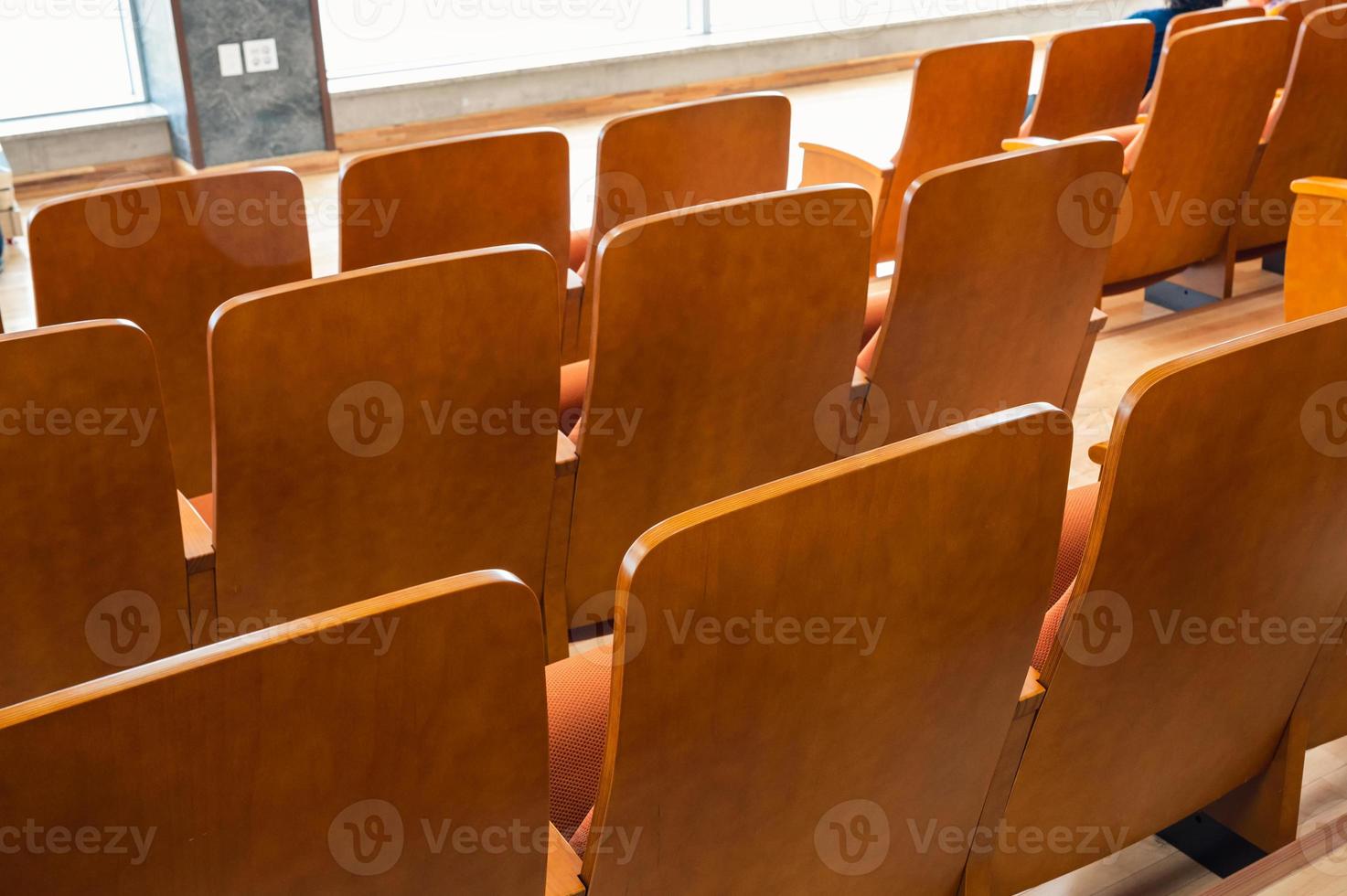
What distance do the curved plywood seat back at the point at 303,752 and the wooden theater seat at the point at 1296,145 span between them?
1.74 m

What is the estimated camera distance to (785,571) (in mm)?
619

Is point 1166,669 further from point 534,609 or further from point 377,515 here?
point 377,515

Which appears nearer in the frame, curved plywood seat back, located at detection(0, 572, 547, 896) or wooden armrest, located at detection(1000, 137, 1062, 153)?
curved plywood seat back, located at detection(0, 572, 547, 896)

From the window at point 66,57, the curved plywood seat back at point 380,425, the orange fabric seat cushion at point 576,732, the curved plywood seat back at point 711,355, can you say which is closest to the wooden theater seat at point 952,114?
the curved plywood seat back at point 711,355

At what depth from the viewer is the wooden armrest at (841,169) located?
197cm

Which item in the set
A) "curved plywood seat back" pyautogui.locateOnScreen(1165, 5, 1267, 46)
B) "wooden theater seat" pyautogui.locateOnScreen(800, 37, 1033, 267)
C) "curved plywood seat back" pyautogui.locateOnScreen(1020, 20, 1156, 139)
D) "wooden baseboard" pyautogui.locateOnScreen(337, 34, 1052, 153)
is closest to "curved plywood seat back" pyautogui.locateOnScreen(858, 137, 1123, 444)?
A: "wooden theater seat" pyautogui.locateOnScreen(800, 37, 1033, 267)

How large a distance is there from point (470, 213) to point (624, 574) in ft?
2.85

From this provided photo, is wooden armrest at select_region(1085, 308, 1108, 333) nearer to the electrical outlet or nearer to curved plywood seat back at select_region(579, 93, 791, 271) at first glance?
curved plywood seat back at select_region(579, 93, 791, 271)

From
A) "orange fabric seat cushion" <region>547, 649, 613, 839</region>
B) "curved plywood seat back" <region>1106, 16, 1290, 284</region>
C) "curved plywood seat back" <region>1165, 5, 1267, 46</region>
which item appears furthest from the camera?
"curved plywood seat back" <region>1165, 5, 1267, 46</region>

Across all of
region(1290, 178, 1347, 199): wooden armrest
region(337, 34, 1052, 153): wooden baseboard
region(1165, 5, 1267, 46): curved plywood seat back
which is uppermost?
region(1165, 5, 1267, 46): curved plywood seat back

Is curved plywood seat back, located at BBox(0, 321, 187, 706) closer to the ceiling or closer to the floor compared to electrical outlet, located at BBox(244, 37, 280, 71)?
closer to the floor

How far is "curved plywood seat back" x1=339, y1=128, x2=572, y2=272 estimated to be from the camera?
1.32 m

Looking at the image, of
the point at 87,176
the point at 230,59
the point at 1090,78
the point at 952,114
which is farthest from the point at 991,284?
the point at 87,176

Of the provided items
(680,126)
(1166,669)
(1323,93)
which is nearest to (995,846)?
(1166,669)
